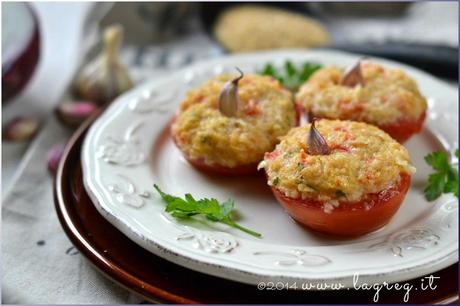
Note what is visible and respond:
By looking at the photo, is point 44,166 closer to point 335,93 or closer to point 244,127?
point 244,127

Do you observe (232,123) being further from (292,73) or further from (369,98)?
(292,73)

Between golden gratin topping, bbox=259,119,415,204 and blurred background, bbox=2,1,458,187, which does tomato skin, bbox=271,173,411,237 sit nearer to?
golden gratin topping, bbox=259,119,415,204

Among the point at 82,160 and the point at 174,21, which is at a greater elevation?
the point at 82,160

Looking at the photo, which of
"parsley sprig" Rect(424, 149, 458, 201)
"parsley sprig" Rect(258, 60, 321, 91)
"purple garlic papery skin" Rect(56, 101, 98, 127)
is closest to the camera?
"parsley sprig" Rect(424, 149, 458, 201)

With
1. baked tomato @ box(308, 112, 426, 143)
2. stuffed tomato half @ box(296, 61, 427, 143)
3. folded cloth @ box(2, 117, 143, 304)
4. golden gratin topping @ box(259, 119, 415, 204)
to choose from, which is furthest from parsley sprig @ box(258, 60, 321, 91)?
folded cloth @ box(2, 117, 143, 304)

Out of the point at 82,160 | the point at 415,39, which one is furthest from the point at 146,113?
the point at 415,39
